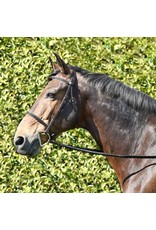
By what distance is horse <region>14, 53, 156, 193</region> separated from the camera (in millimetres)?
4293

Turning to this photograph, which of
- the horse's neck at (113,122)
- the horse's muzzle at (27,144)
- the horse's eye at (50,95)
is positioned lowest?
the horse's muzzle at (27,144)

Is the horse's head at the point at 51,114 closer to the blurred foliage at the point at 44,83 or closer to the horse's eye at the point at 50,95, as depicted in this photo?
the horse's eye at the point at 50,95

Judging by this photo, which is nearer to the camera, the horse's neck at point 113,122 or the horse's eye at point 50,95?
the horse's neck at point 113,122

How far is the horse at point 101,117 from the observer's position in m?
4.29

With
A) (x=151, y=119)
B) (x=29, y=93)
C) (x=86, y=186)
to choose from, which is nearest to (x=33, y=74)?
(x=29, y=93)

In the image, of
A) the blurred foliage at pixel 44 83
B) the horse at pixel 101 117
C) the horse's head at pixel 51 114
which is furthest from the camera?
the blurred foliage at pixel 44 83

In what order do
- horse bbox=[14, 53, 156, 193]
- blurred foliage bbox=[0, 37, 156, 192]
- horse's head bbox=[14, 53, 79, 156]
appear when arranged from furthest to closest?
1. blurred foliage bbox=[0, 37, 156, 192]
2. horse's head bbox=[14, 53, 79, 156]
3. horse bbox=[14, 53, 156, 193]

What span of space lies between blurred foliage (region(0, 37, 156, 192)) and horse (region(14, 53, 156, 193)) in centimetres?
198

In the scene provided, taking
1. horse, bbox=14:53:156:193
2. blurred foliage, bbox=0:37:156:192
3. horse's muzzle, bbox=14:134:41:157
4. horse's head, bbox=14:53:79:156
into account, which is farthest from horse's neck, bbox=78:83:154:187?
blurred foliage, bbox=0:37:156:192

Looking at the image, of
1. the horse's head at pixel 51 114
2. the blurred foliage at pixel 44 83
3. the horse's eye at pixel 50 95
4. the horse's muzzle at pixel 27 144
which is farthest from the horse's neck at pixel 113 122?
the blurred foliage at pixel 44 83

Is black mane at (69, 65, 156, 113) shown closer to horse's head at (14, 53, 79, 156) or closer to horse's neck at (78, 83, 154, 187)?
horse's neck at (78, 83, 154, 187)

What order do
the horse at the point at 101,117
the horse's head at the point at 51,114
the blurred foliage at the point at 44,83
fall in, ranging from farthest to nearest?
the blurred foliage at the point at 44,83 < the horse's head at the point at 51,114 < the horse at the point at 101,117

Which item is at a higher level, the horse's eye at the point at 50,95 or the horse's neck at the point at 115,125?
the horse's eye at the point at 50,95

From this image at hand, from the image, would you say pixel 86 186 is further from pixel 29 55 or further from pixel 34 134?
pixel 34 134
